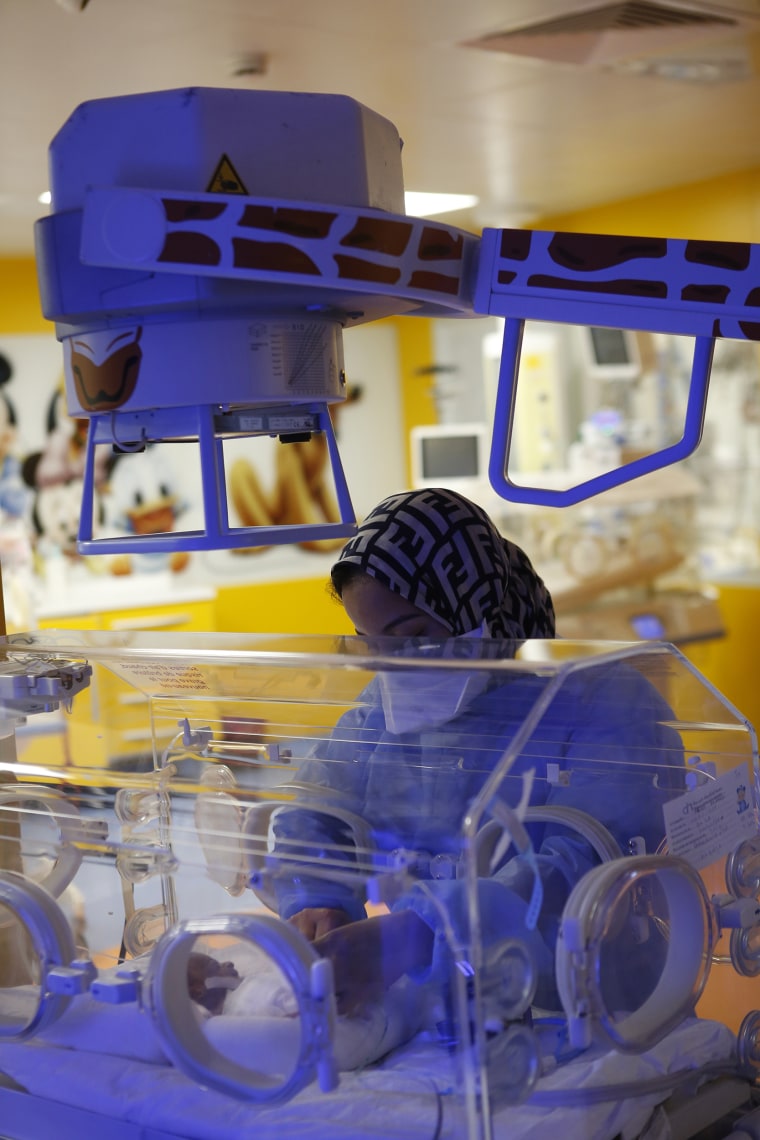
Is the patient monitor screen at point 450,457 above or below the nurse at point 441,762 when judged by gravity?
above

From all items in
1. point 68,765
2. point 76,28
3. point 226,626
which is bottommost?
point 226,626

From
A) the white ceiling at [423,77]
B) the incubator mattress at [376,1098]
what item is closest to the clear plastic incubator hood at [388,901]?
the incubator mattress at [376,1098]

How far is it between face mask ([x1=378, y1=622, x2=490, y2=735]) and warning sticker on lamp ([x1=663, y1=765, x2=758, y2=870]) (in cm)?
20

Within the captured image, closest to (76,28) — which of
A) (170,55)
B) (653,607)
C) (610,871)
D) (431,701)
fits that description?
(170,55)

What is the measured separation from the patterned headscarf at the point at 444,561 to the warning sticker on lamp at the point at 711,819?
1.25 ft

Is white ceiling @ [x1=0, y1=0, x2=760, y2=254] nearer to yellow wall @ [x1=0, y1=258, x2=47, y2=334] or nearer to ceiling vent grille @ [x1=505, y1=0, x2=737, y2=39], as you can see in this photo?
ceiling vent grille @ [x1=505, y1=0, x2=737, y2=39]

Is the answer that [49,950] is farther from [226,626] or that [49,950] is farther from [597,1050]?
[226,626]

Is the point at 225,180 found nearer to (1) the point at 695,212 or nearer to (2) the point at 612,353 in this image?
(2) the point at 612,353

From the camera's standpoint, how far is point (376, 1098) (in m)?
0.94

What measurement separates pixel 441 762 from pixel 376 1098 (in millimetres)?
300

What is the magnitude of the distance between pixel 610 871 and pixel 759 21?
9.17 ft

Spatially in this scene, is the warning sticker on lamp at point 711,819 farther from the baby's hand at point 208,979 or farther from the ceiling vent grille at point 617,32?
the ceiling vent grille at point 617,32

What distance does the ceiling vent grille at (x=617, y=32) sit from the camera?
2.93 metres

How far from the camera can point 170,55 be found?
3.04 metres
